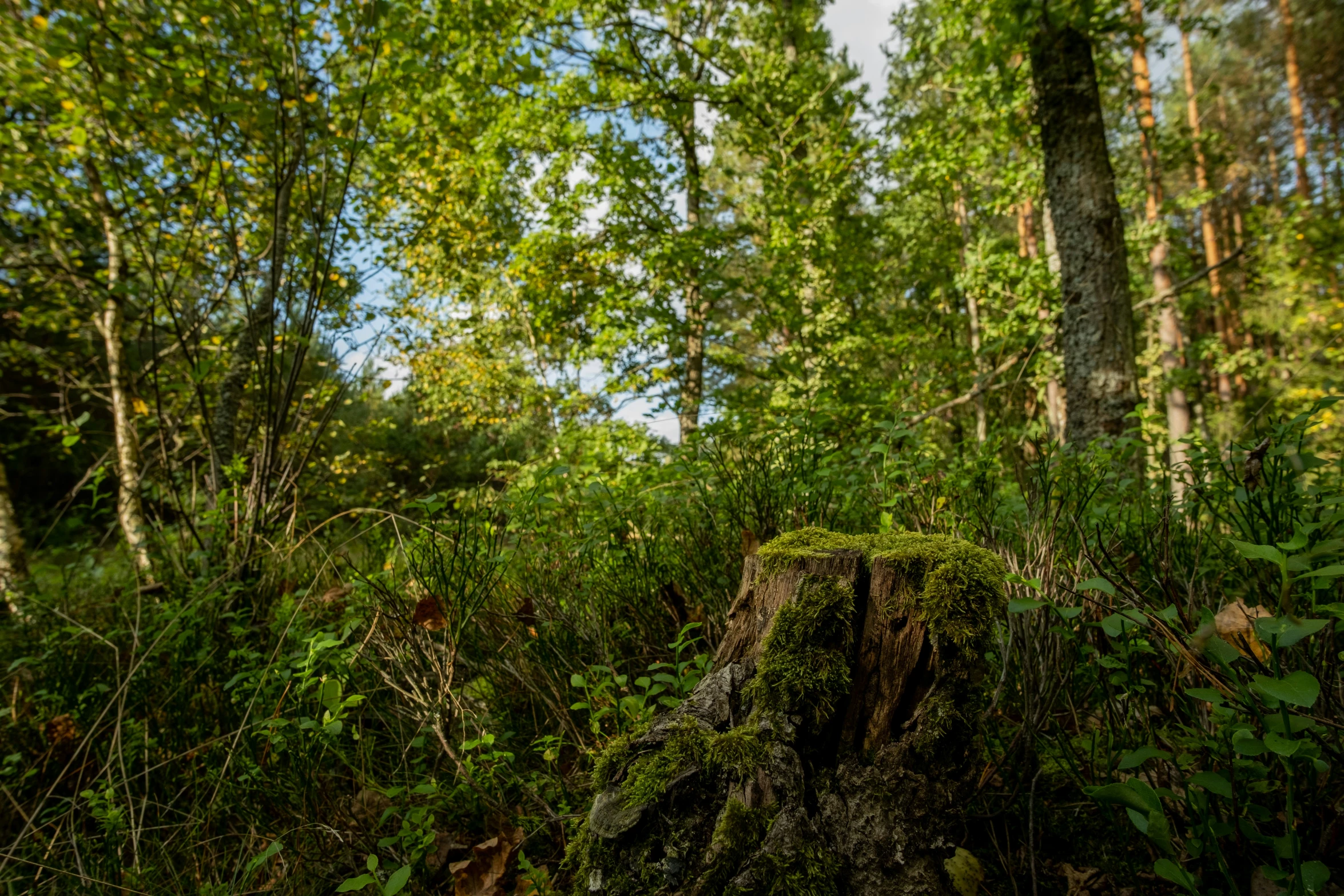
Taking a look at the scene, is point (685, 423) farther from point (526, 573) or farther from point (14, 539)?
point (14, 539)

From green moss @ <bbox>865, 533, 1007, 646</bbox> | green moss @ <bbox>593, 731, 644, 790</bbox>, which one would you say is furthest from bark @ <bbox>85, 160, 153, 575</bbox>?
green moss @ <bbox>865, 533, 1007, 646</bbox>

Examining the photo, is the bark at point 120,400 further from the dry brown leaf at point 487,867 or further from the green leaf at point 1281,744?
the green leaf at point 1281,744

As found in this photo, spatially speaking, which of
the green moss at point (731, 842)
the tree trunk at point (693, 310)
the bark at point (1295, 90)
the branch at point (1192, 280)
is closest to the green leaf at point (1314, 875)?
the green moss at point (731, 842)

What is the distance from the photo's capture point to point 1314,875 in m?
0.91

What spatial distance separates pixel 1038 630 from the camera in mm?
1486

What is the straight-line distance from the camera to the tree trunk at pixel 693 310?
689cm

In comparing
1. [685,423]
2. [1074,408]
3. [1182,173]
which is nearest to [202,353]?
[685,423]

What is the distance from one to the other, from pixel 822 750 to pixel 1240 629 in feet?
3.54

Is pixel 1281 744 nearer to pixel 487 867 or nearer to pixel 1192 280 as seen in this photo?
pixel 487 867

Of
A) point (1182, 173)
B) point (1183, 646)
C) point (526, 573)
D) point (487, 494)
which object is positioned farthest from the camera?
point (1182, 173)

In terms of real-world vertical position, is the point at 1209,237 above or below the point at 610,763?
above

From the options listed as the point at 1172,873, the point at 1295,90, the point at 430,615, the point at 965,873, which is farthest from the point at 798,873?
the point at 1295,90

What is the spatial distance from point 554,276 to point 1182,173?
21842 mm

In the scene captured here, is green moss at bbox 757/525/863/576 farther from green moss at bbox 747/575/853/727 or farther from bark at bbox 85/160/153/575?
bark at bbox 85/160/153/575
